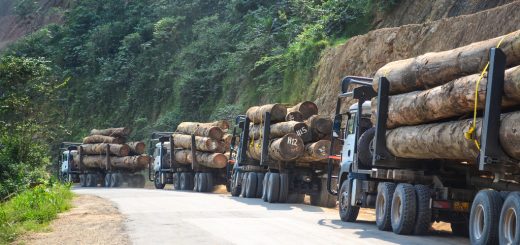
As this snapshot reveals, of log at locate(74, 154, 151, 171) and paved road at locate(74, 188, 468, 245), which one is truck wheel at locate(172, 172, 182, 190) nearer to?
log at locate(74, 154, 151, 171)

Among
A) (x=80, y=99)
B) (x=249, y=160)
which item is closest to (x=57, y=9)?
(x=80, y=99)

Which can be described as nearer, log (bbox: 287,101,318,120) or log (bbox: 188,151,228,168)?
log (bbox: 287,101,318,120)

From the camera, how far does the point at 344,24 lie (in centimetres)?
3759

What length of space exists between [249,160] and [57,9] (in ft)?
191

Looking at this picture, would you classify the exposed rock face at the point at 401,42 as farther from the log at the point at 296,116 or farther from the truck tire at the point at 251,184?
the truck tire at the point at 251,184

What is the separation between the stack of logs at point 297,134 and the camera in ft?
72.9

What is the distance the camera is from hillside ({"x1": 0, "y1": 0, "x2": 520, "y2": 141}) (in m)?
30.0

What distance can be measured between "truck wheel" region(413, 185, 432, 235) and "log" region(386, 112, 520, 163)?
2.25 ft

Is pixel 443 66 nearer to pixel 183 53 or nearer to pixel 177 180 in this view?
pixel 177 180

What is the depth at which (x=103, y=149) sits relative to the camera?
44625 millimetres

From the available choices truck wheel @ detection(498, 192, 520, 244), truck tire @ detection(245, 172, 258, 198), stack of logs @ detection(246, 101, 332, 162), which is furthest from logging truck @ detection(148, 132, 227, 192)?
truck wheel @ detection(498, 192, 520, 244)

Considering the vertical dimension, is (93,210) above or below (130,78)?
below

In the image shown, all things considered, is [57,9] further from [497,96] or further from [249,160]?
[497,96]

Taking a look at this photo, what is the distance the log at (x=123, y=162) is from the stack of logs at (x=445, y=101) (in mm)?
28783
